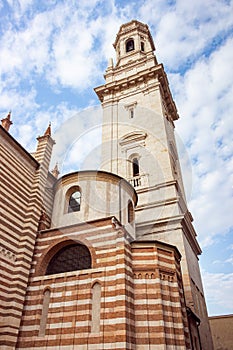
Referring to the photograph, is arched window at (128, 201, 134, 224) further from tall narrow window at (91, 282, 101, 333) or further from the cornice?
the cornice

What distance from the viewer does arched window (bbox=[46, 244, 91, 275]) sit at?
11.6 m

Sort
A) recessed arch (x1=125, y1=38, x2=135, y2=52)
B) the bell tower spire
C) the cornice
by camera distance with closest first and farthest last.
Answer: the cornice → the bell tower spire → recessed arch (x1=125, y1=38, x2=135, y2=52)

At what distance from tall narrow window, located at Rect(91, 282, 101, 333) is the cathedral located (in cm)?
3

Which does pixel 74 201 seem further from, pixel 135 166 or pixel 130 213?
pixel 135 166

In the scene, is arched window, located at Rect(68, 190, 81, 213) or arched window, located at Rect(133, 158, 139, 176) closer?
arched window, located at Rect(68, 190, 81, 213)

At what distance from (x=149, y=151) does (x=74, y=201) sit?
28.5ft

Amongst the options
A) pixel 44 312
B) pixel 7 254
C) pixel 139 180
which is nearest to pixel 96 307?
pixel 44 312

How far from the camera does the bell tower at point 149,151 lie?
16.8 m

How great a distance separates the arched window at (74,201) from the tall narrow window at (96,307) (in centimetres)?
446

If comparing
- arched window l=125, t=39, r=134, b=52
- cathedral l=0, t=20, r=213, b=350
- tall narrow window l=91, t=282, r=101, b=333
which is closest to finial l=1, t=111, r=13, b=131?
cathedral l=0, t=20, r=213, b=350

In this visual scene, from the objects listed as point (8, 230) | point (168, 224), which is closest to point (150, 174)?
point (168, 224)

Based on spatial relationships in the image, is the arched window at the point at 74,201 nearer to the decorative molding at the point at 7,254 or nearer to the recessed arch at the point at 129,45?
the decorative molding at the point at 7,254

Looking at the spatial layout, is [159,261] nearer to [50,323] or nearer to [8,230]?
[50,323]

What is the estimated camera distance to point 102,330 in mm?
9469
